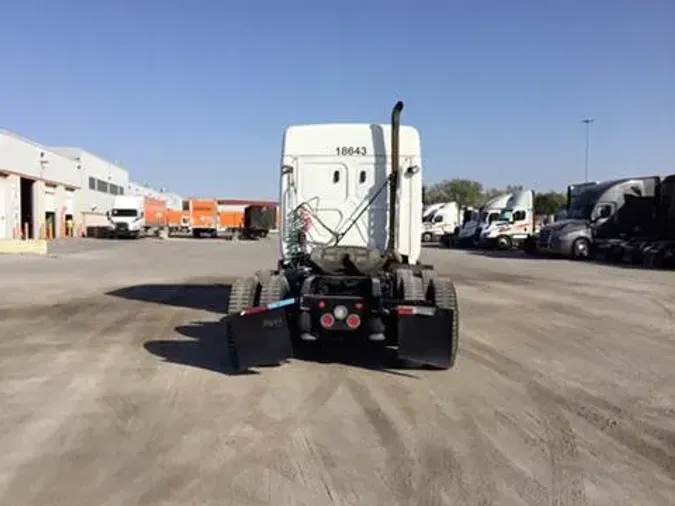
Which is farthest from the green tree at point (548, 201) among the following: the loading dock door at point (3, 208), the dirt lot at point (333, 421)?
the dirt lot at point (333, 421)

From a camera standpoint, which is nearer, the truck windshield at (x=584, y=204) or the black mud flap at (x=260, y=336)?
the black mud flap at (x=260, y=336)

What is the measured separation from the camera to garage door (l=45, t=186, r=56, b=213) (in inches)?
2456

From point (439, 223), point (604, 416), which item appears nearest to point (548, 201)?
point (439, 223)

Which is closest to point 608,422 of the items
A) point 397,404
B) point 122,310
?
point 397,404

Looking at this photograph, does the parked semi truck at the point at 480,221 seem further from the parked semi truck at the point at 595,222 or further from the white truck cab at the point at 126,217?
the white truck cab at the point at 126,217

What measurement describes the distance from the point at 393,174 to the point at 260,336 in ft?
13.1

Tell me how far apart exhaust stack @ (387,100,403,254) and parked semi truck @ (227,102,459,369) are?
0.05 feet

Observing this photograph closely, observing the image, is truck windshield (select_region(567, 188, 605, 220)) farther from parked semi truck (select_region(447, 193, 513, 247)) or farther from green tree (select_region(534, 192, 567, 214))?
green tree (select_region(534, 192, 567, 214))

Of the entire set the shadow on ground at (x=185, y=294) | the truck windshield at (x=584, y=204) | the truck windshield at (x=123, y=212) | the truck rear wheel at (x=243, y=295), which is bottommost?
the shadow on ground at (x=185, y=294)

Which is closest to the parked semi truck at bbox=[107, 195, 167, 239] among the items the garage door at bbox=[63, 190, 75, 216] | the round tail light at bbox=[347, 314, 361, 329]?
the garage door at bbox=[63, 190, 75, 216]

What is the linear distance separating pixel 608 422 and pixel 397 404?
6.30ft

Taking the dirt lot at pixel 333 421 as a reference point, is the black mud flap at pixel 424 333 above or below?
above

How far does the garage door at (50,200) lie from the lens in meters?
62.4

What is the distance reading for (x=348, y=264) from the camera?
9.90 meters
